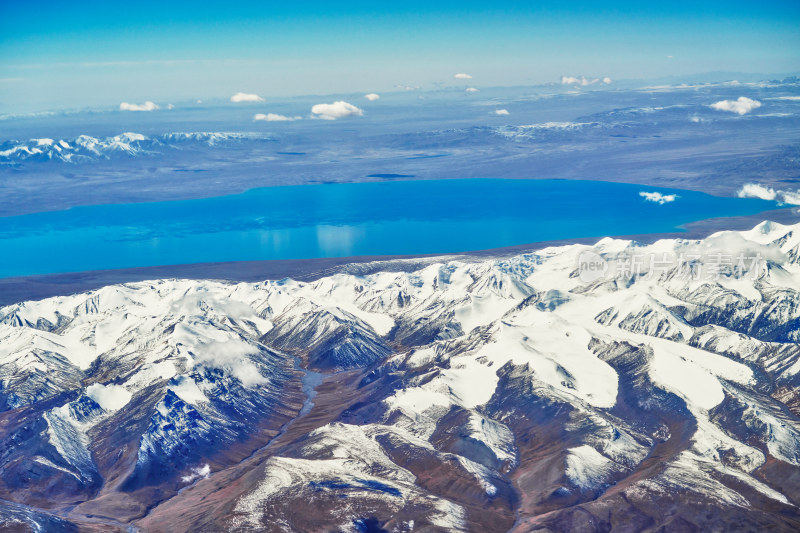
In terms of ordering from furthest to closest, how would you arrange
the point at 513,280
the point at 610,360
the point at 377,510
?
the point at 513,280
the point at 610,360
the point at 377,510

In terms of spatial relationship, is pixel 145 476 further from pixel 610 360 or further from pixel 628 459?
pixel 610 360

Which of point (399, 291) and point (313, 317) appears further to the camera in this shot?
point (399, 291)

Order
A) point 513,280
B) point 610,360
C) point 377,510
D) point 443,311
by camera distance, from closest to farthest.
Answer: point 377,510, point 610,360, point 443,311, point 513,280

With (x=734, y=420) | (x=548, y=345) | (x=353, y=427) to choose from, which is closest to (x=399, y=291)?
(x=548, y=345)

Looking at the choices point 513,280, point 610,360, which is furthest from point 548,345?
point 513,280

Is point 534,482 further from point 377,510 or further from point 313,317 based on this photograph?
point 313,317

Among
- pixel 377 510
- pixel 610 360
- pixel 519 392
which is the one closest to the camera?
pixel 377 510
